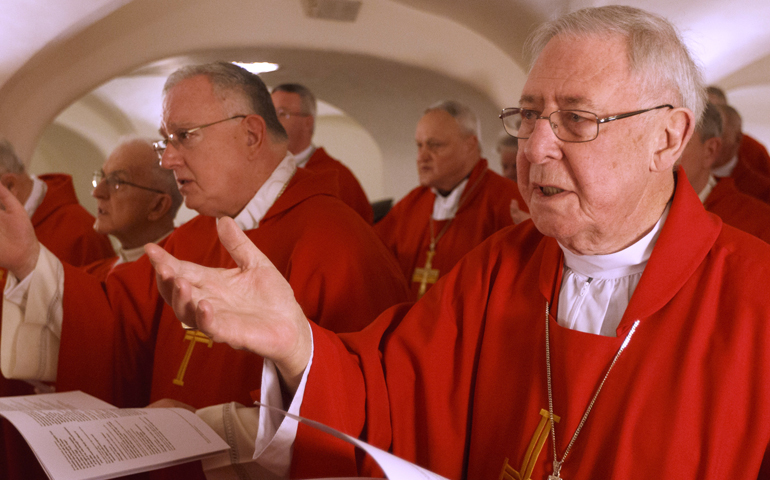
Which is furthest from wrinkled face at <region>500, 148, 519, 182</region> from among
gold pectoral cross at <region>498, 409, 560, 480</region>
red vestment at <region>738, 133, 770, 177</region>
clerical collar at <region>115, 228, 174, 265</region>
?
gold pectoral cross at <region>498, 409, 560, 480</region>

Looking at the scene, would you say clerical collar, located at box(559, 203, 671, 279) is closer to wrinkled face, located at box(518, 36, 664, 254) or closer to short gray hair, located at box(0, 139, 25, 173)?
wrinkled face, located at box(518, 36, 664, 254)

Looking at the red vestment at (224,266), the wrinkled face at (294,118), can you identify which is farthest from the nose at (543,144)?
the wrinkled face at (294,118)

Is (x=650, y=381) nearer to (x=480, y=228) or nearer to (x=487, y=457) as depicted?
(x=487, y=457)

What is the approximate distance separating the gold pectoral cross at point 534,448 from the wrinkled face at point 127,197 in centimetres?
283

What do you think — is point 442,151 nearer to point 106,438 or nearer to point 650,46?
point 650,46

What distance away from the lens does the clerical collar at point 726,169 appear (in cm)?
461

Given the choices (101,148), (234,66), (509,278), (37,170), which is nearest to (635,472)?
(509,278)

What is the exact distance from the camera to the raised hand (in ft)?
7.75

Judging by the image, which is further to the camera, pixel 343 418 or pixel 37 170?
pixel 37 170

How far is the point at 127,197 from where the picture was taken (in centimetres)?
373

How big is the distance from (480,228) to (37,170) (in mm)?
12864

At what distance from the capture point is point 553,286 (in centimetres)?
178

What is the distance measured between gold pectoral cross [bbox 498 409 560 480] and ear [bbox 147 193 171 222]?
2792 millimetres

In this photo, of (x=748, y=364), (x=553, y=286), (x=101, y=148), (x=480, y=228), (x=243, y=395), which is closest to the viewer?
(x=748, y=364)
